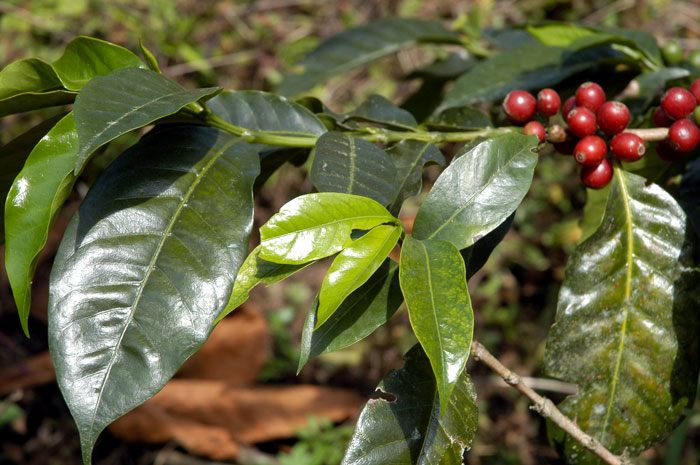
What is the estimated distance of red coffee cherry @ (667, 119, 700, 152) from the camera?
3.20 feet

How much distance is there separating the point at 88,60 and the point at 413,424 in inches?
27.8

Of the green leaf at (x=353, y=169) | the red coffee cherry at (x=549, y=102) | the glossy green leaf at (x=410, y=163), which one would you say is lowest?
the red coffee cherry at (x=549, y=102)

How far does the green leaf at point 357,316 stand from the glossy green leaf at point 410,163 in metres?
0.10

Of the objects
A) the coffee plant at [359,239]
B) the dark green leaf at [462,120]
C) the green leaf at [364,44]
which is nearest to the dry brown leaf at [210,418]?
the green leaf at [364,44]

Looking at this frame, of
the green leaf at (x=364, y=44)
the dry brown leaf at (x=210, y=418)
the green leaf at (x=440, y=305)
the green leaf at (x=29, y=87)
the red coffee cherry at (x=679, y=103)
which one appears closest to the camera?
the green leaf at (x=440, y=305)

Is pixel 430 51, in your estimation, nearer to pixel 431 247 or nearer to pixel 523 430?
pixel 523 430

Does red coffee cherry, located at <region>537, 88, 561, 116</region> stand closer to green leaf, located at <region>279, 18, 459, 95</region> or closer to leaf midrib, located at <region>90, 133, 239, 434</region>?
leaf midrib, located at <region>90, 133, 239, 434</region>

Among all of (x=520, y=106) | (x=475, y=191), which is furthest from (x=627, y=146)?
(x=475, y=191)

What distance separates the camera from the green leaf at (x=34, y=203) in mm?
755

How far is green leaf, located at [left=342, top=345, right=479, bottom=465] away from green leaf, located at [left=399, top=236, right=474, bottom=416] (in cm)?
15

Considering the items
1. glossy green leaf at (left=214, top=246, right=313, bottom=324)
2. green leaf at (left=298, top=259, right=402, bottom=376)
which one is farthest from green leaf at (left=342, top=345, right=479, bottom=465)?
glossy green leaf at (left=214, top=246, right=313, bottom=324)

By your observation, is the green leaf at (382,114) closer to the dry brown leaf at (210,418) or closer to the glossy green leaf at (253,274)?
the glossy green leaf at (253,274)

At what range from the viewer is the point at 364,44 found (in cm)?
176

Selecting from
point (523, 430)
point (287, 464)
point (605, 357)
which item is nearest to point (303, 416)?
point (287, 464)
